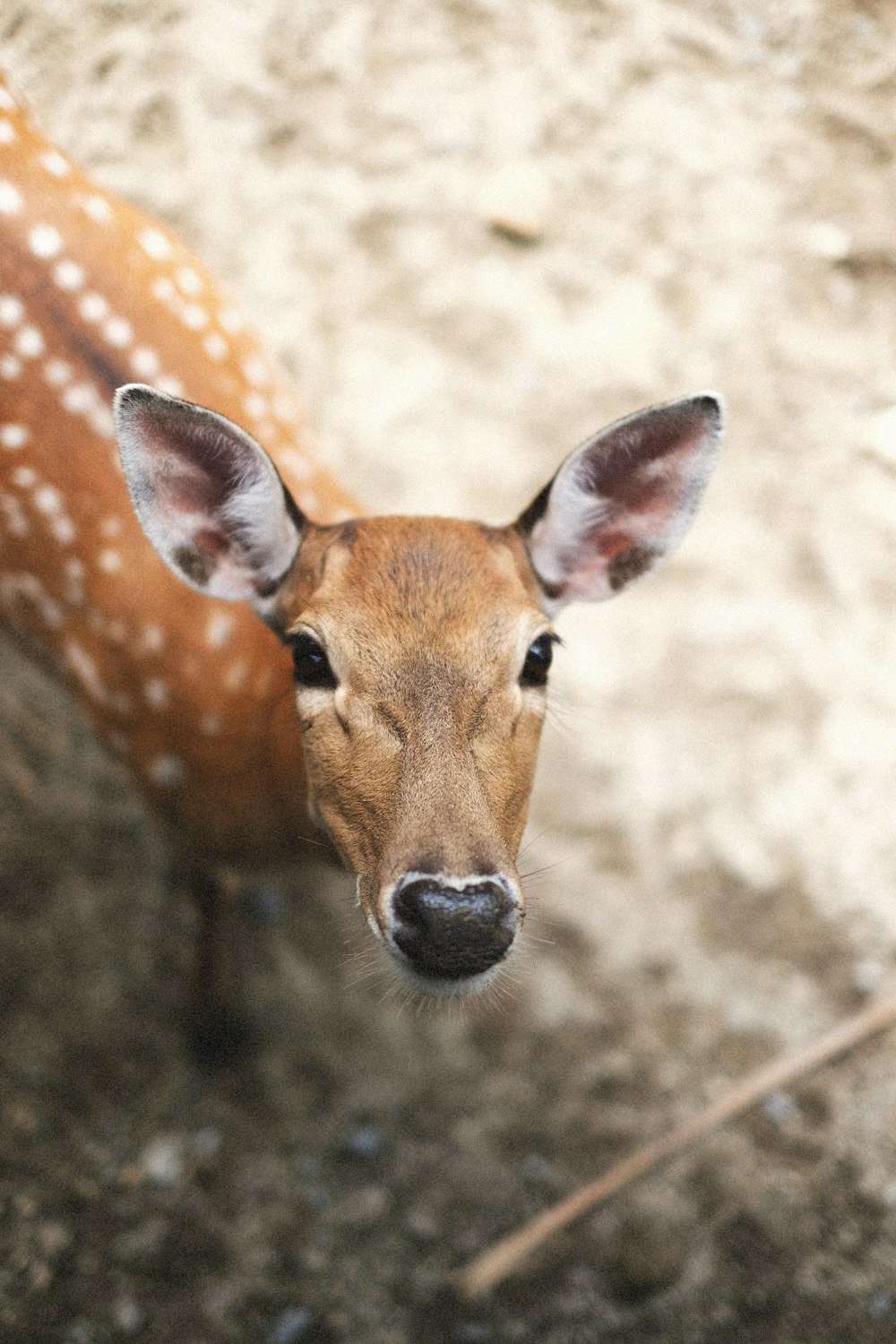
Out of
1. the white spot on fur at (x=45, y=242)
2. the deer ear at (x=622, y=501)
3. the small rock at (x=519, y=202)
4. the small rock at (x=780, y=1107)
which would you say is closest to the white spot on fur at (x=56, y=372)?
the white spot on fur at (x=45, y=242)

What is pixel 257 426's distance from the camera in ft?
8.80

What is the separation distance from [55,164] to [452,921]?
2391mm

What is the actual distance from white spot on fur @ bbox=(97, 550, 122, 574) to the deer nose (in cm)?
134

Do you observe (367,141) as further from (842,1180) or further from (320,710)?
(842,1180)

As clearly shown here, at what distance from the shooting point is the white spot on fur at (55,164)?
2.63m

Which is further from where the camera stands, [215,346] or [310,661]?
[215,346]

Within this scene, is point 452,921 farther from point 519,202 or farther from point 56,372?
point 519,202

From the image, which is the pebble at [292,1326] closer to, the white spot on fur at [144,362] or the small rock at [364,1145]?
the small rock at [364,1145]

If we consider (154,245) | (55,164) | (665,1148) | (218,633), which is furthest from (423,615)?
(665,1148)

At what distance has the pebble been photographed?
2670 millimetres

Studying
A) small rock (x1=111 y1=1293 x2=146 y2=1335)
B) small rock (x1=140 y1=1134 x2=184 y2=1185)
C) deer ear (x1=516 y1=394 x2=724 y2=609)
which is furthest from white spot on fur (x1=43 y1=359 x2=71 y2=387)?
small rock (x1=111 y1=1293 x2=146 y2=1335)

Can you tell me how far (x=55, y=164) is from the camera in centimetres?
267

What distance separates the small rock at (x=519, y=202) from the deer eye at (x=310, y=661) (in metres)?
2.52

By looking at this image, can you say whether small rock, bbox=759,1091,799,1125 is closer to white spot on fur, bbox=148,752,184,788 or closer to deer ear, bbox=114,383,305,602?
white spot on fur, bbox=148,752,184,788
